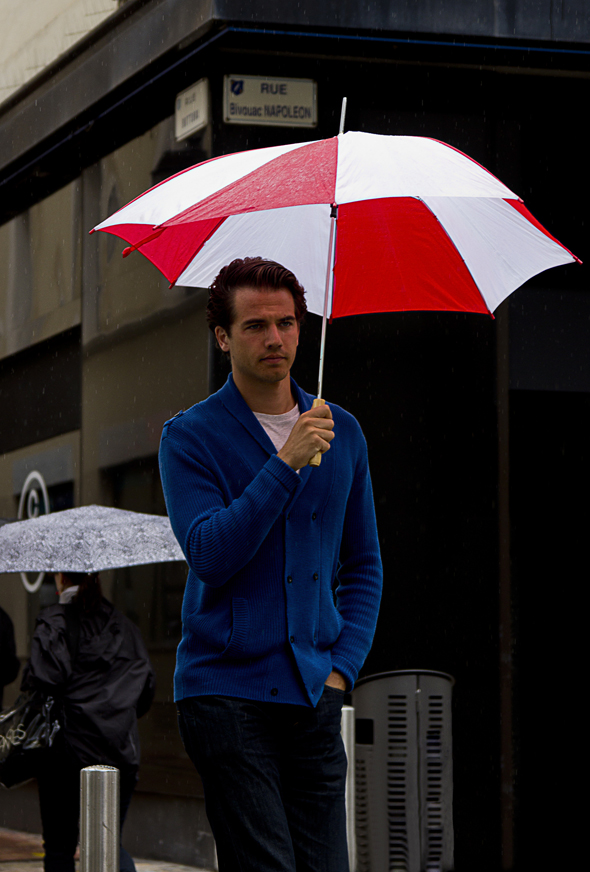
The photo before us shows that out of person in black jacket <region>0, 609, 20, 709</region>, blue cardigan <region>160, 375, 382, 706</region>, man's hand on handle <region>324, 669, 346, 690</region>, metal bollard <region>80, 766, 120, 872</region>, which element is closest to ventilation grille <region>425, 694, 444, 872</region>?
person in black jacket <region>0, 609, 20, 709</region>

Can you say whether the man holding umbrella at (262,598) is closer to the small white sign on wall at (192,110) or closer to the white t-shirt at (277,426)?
the white t-shirt at (277,426)

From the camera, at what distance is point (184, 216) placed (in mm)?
3176

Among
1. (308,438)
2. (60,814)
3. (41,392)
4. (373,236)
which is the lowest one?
(60,814)

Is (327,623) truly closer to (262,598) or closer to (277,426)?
(262,598)

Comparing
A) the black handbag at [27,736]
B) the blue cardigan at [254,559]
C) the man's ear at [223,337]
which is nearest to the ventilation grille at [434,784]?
the black handbag at [27,736]

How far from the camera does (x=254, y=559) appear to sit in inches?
113

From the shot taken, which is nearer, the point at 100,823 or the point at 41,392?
the point at 100,823

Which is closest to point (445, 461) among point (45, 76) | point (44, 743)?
point (44, 743)

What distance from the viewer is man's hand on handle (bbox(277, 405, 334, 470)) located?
110 inches

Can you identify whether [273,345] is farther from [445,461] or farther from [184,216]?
[445,461]

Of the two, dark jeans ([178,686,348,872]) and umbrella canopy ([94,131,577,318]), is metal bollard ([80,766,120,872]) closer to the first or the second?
dark jeans ([178,686,348,872])

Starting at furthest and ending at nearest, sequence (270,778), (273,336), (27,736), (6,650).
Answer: (6,650)
(27,736)
(273,336)
(270,778)

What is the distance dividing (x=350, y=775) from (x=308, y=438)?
143 inches

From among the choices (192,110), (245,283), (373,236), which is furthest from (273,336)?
(192,110)
